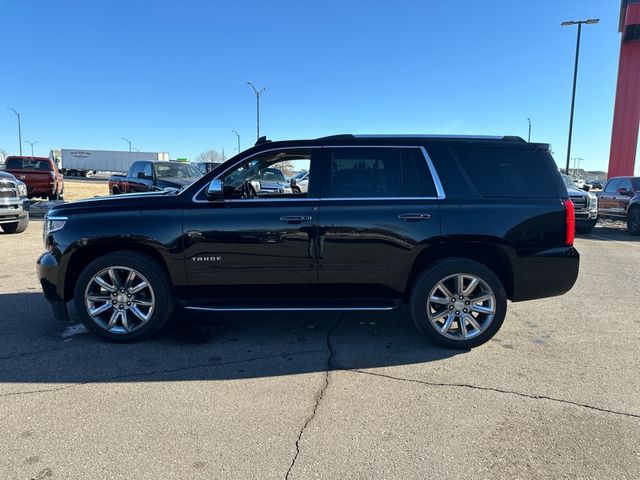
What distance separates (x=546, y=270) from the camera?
428cm

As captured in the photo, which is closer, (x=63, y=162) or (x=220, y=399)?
(x=220, y=399)

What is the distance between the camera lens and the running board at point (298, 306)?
4250 mm

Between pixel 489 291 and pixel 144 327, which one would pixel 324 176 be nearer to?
pixel 489 291

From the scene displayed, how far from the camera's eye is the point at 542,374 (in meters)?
3.82

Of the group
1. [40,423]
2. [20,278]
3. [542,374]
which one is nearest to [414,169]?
[542,374]

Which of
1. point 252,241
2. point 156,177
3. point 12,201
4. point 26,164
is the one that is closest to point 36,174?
point 26,164

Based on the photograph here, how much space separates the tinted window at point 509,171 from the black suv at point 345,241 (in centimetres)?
1

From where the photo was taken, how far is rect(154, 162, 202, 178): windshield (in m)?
14.3

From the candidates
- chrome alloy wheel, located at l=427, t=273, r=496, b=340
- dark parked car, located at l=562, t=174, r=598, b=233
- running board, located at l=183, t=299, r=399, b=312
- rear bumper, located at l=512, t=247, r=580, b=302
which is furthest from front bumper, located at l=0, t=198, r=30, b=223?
dark parked car, located at l=562, t=174, r=598, b=233

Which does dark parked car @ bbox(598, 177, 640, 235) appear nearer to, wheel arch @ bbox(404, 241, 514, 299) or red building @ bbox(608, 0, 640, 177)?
red building @ bbox(608, 0, 640, 177)

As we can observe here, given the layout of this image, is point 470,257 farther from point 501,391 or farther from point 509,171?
point 501,391

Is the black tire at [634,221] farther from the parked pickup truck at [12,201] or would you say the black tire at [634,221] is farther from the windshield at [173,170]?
the parked pickup truck at [12,201]

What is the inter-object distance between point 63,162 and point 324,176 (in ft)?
248

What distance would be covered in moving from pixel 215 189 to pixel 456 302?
2.43 meters
